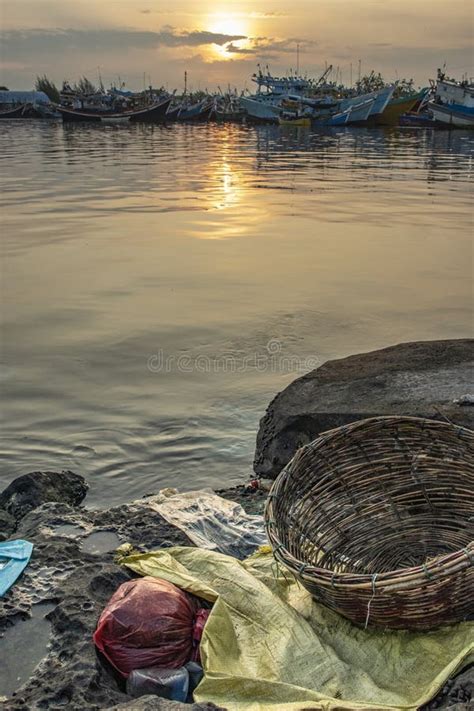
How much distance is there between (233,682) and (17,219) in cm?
1162

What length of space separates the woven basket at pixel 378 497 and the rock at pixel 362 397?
80 centimetres

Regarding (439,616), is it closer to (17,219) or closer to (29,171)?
(17,219)

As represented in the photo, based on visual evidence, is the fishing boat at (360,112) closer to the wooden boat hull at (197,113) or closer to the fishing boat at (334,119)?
the fishing boat at (334,119)

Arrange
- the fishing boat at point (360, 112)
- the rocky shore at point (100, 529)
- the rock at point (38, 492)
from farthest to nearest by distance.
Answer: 1. the fishing boat at point (360, 112)
2. the rock at point (38, 492)
3. the rocky shore at point (100, 529)

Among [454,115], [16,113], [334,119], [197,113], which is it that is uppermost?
[16,113]

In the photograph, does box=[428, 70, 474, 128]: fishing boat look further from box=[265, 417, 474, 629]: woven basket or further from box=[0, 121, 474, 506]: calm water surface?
box=[265, 417, 474, 629]: woven basket

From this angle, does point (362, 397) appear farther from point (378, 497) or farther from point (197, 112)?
point (197, 112)

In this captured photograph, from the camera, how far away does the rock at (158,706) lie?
7.23ft

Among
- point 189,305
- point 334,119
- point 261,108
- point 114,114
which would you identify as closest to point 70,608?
point 189,305

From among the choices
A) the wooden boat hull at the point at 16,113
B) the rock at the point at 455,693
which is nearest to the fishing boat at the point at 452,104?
the wooden boat hull at the point at 16,113

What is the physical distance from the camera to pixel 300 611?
113 inches

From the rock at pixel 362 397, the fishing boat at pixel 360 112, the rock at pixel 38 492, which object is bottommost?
the rock at pixel 38 492

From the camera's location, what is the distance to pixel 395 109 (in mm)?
53062

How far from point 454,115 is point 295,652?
47.9 metres
